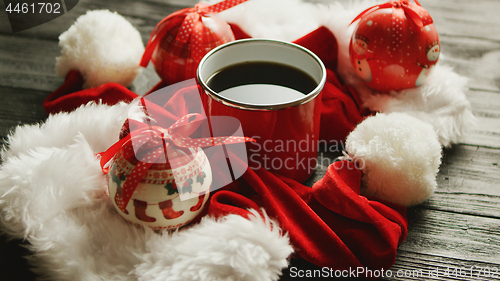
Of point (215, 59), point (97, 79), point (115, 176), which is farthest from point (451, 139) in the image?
point (97, 79)

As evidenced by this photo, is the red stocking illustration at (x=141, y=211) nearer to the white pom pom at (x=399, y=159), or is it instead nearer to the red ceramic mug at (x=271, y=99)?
the red ceramic mug at (x=271, y=99)

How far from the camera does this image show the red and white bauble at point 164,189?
0.44 meters

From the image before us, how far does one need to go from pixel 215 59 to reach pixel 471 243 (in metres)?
0.44

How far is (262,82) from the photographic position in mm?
630

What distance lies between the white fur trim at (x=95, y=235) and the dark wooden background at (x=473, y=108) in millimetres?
59

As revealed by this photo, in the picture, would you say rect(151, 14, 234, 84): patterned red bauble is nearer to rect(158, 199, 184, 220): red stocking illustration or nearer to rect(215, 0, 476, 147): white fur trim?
rect(215, 0, 476, 147): white fur trim

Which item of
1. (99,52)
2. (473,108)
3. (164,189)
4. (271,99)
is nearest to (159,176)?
(164,189)

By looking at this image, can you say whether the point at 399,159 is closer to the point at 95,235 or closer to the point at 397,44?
the point at 397,44

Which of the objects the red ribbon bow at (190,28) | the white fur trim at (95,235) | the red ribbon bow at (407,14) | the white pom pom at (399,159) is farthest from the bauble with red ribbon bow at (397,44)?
the white fur trim at (95,235)

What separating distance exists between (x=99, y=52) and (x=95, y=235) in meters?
0.38

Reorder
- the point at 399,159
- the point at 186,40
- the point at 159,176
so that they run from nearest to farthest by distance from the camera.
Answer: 1. the point at 159,176
2. the point at 399,159
3. the point at 186,40

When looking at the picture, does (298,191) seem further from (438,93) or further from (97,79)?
(97,79)

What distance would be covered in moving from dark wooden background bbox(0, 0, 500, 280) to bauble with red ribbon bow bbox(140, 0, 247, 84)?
0.34 ft

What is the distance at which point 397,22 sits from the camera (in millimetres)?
638
